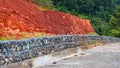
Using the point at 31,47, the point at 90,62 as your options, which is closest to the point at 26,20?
the point at 90,62

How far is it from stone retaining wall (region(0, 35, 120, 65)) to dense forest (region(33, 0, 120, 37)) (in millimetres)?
35588

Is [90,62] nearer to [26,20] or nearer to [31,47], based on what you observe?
[31,47]

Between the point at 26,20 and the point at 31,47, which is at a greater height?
the point at 26,20

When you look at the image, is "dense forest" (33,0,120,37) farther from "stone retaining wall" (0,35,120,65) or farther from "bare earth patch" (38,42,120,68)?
"bare earth patch" (38,42,120,68)

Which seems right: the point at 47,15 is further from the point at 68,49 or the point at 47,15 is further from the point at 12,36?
the point at 12,36

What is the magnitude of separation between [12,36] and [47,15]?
10948mm

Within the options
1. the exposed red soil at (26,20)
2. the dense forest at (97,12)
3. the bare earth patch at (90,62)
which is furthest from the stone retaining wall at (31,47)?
the dense forest at (97,12)

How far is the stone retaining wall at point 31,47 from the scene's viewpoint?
1248 cm

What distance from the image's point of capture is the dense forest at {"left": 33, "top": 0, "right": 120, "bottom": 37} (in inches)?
2303

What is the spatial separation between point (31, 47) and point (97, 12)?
5149 centimetres

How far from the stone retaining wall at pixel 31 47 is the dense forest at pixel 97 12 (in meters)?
35.6

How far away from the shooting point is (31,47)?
14.8 metres

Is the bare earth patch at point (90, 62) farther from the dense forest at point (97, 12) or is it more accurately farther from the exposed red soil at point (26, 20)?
the dense forest at point (97, 12)

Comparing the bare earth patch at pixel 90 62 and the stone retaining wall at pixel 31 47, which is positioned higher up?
the stone retaining wall at pixel 31 47
